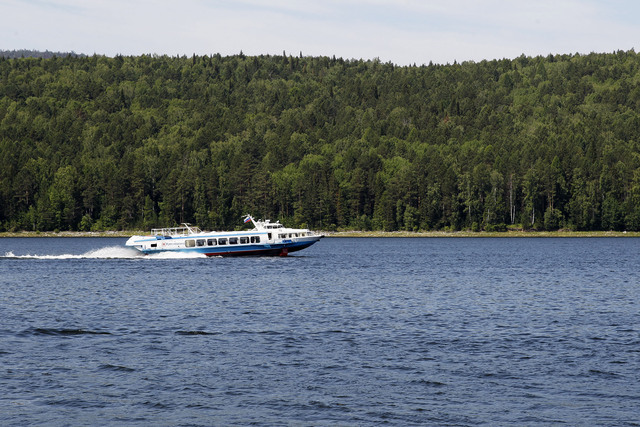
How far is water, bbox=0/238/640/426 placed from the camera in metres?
29.7

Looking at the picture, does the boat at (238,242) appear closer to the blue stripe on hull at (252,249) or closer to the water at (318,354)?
the blue stripe on hull at (252,249)

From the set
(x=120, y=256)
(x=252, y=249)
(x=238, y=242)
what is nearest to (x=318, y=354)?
(x=252, y=249)

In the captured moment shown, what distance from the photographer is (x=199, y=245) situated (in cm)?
12194

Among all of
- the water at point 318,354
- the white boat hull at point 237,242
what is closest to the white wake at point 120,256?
the white boat hull at point 237,242

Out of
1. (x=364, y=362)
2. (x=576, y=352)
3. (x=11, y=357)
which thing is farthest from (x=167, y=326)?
(x=576, y=352)

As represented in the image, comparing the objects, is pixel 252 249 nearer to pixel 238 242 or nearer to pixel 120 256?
pixel 238 242

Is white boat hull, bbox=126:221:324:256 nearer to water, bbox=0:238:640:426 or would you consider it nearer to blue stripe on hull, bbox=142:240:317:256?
blue stripe on hull, bbox=142:240:317:256

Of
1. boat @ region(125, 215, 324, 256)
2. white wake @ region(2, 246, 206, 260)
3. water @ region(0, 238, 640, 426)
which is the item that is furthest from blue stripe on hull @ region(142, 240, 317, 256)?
water @ region(0, 238, 640, 426)

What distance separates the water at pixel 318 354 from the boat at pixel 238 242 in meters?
37.1

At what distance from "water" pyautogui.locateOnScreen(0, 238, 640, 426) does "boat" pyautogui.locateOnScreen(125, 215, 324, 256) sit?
122ft

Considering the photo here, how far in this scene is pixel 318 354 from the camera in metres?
40.1

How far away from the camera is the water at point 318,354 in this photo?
29.7 meters

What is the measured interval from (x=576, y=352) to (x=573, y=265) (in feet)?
260

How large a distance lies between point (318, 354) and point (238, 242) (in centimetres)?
8041
